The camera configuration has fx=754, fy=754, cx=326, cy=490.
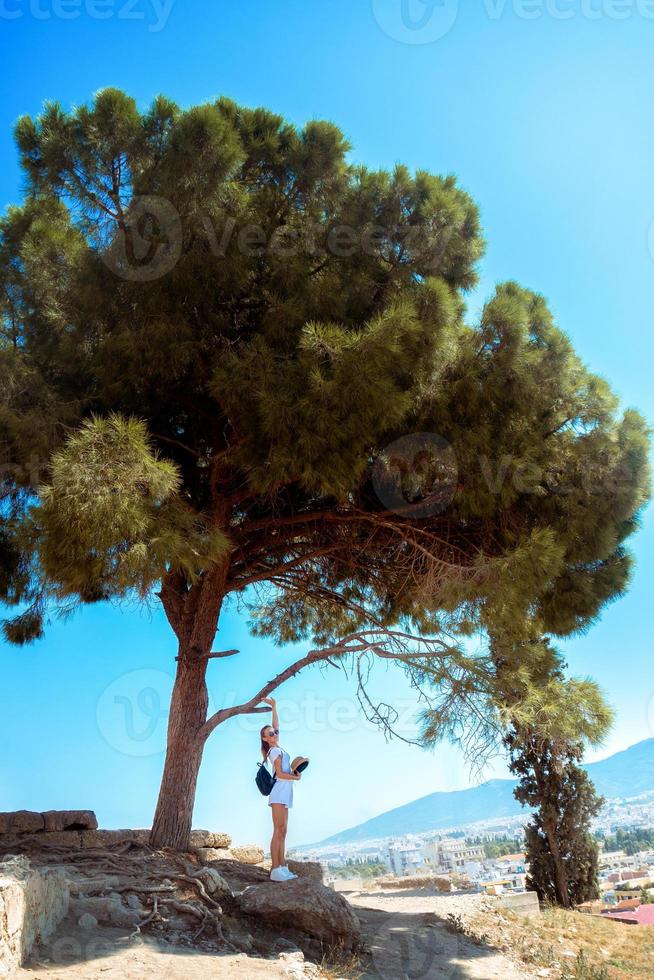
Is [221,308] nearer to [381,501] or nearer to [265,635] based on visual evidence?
[381,501]

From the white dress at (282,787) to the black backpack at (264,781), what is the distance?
49 mm

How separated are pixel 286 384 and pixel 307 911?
14.5 ft

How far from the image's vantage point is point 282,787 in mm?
6430

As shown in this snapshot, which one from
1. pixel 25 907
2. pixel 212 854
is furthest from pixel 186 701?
pixel 25 907

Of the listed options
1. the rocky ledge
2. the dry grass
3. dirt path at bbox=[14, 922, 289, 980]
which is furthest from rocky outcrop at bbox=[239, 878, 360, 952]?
the dry grass

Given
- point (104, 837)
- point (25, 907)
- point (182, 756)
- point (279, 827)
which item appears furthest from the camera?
point (104, 837)

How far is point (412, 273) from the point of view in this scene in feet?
27.7

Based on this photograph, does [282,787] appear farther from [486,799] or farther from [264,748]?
[486,799]

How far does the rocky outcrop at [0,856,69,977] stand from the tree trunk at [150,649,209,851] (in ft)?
7.49

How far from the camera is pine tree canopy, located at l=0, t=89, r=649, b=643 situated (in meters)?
6.97

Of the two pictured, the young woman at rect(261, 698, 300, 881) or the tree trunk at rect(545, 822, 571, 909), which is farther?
the tree trunk at rect(545, 822, 571, 909)

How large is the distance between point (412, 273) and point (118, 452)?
4209 millimetres

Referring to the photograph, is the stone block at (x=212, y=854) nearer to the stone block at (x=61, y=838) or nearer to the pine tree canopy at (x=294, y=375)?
the stone block at (x=61, y=838)

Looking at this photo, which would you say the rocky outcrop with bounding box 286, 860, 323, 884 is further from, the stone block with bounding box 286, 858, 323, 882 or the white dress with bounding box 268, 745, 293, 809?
the white dress with bounding box 268, 745, 293, 809
